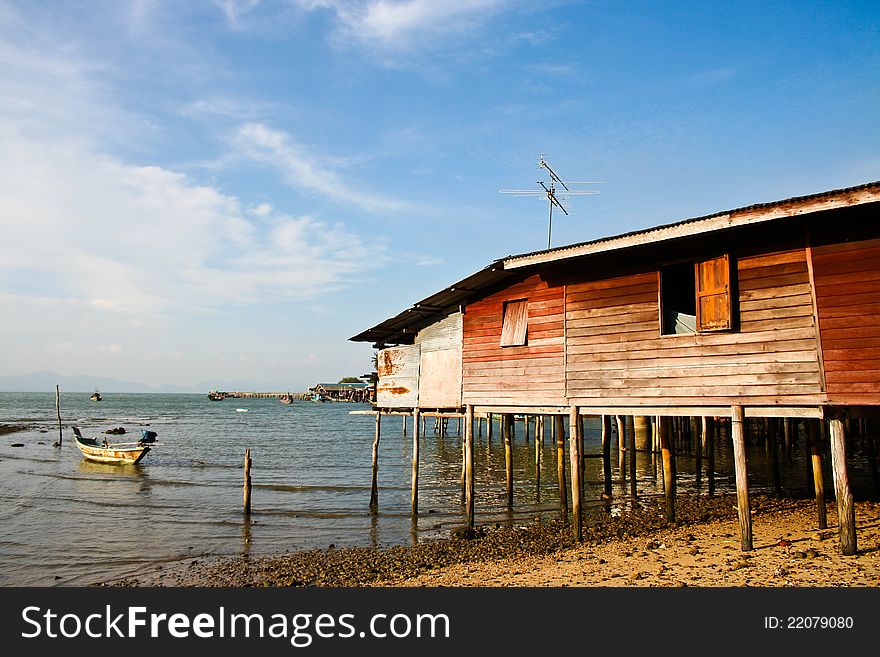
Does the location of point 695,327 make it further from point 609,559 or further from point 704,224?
point 609,559

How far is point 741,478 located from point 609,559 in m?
3.13

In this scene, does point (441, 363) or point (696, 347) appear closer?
point (696, 347)

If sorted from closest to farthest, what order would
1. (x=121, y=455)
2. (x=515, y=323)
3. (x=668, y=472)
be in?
1. (x=668, y=472)
2. (x=515, y=323)
3. (x=121, y=455)

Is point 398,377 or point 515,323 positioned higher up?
point 515,323

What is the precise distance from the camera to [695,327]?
1244 centimetres

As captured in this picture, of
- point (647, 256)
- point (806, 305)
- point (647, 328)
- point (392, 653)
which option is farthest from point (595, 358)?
point (392, 653)

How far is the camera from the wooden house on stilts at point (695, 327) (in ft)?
34.3

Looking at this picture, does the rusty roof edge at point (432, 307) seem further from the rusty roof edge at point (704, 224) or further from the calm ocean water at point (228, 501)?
the calm ocean water at point (228, 501)

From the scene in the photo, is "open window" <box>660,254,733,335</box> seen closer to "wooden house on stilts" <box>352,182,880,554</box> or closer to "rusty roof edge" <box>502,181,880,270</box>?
"wooden house on stilts" <box>352,182,880,554</box>

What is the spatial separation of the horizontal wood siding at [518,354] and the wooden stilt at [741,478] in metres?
4.15

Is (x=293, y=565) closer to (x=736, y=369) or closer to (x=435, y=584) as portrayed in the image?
(x=435, y=584)

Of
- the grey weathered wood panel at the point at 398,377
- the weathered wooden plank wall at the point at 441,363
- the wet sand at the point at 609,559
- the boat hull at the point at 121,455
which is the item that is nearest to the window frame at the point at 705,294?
the wet sand at the point at 609,559

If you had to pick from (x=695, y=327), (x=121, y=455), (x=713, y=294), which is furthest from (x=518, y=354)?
(x=121, y=455)

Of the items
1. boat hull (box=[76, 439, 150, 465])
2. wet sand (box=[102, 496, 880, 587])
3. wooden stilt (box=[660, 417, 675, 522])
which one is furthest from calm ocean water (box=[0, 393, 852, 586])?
wooden stilt (box=[660, 417, 675, 522])
